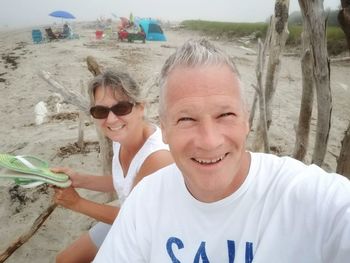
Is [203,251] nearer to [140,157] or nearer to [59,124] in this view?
[140,157]

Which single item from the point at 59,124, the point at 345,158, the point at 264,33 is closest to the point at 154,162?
the point at 345,158

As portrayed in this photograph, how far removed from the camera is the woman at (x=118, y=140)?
7.66 feet

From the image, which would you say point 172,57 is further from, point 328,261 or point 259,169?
point 328,261

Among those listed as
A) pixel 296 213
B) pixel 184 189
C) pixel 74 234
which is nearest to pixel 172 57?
pixel 184 189

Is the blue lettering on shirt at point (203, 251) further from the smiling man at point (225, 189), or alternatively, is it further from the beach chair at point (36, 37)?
the beach chair at point (36, 37)

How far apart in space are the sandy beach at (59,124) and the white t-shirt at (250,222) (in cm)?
188

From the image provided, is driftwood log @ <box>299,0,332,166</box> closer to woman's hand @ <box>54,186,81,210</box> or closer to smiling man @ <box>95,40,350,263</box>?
smiling man @ <box>95,40,350,263</box>

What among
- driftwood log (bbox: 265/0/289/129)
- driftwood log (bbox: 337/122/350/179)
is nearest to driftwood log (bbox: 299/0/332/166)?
driftwood log (bbox: 337/122/350/179)

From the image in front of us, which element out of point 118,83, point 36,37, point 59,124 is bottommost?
point 36,37

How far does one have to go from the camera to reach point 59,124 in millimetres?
7578

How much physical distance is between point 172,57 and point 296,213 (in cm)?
74

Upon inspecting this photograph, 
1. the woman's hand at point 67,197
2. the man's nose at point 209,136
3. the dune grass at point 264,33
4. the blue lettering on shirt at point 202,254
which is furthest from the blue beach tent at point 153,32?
the blue lettering on shirt at point 202,254

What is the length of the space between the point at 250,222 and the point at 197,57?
0.64 metres

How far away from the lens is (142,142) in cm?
246
